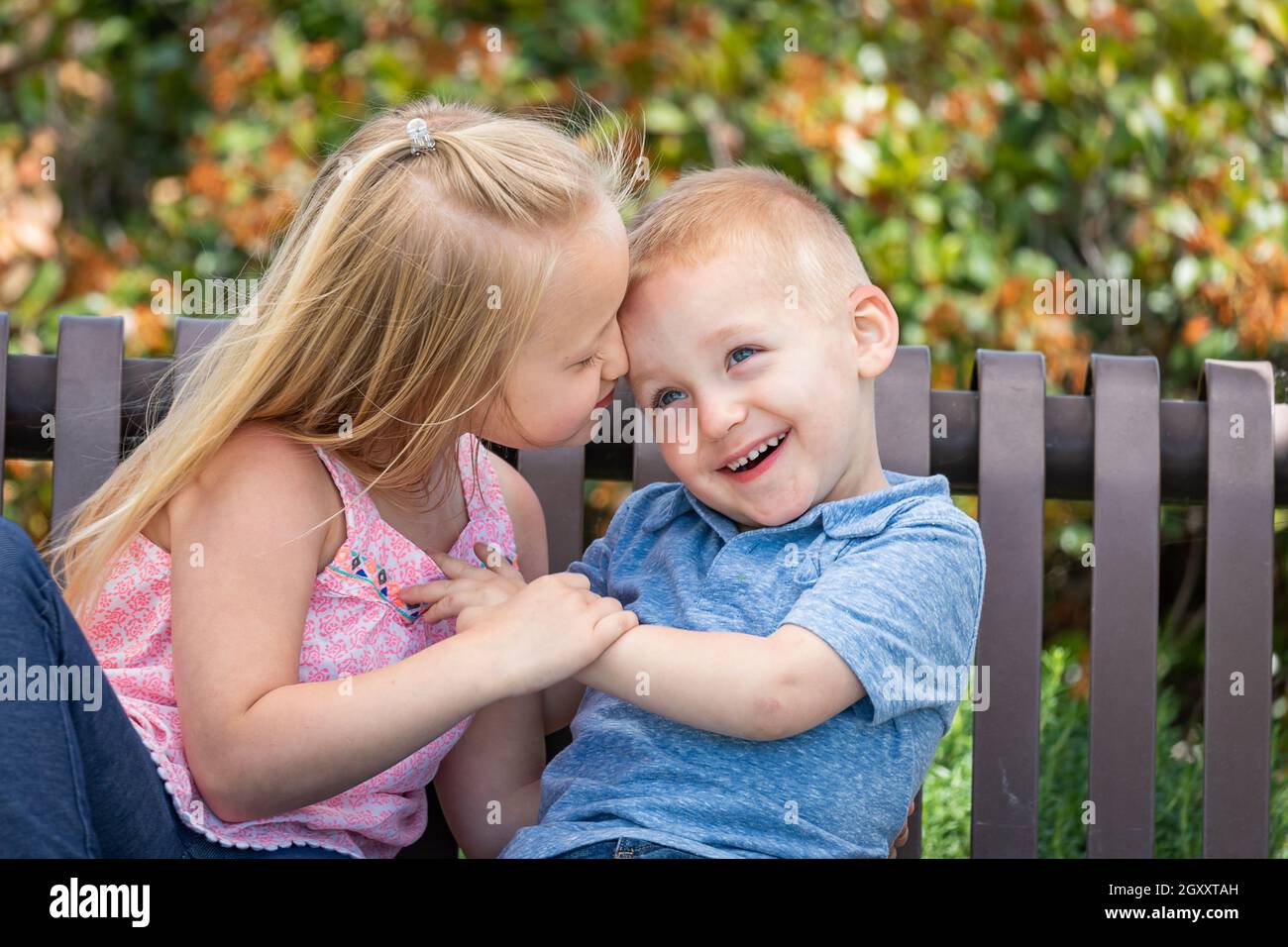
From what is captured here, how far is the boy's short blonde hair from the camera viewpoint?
2039 millimetres

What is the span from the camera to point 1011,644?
2.28m

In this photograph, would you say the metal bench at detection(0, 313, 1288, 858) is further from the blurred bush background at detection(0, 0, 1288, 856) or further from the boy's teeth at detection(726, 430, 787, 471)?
the blurred bush background at detection(0, 0, 1288, 856)

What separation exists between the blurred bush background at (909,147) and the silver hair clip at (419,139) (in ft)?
5.81

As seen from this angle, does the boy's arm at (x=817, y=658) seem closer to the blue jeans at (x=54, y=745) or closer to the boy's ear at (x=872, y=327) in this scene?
the boy's ear at (x=872, y=327)

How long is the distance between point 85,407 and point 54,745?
31.8 inches

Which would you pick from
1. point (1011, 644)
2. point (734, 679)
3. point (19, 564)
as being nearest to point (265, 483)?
point (19, 564)

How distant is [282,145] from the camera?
13.4 ft

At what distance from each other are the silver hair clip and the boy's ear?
0.61 m

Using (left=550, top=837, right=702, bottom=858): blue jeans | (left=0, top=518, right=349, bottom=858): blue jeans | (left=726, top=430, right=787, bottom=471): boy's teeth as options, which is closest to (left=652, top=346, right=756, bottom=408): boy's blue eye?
(left=726, top=430, right=787, bottom=471): boy's teeth

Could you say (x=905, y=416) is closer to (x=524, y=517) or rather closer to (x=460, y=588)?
(x=524, y=517)

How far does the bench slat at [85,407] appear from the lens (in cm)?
225

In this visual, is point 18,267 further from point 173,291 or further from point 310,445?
point 310,445

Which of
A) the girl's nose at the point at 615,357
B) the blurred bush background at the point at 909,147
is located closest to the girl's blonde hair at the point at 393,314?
the girl's nose at the point at 615,357

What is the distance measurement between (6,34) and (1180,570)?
3.75 m
